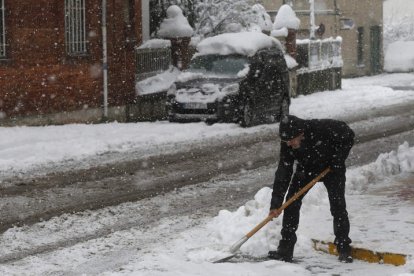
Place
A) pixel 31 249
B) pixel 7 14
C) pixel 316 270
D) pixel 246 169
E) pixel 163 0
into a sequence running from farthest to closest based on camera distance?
pixel 163 0 → pixel 7 14 → pixel 246 169 → pixel 31 249 → pixel 316 270

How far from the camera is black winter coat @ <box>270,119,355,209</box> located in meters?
7.69

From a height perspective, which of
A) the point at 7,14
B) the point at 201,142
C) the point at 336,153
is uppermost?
the point at 7,14

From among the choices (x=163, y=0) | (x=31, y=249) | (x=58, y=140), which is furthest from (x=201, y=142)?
(x=163, y=0)

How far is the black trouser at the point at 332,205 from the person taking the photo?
7.91m

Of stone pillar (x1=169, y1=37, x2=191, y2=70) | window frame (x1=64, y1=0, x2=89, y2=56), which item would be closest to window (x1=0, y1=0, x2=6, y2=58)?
window frame (x1=64, y1=0, x2=89, y2=56)

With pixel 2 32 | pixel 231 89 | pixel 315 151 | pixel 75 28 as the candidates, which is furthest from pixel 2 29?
pixel 315 151

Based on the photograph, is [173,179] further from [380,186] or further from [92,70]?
[92,70]

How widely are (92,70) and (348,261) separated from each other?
14.8m

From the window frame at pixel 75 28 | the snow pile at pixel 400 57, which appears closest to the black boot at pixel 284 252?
the window frame at pixel 75 28

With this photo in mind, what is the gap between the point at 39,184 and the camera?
1235cm

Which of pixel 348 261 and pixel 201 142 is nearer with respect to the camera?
pixel 348 261

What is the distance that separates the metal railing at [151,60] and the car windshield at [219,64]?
9.15 ft

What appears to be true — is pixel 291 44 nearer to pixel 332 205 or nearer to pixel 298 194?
pixel 332 205

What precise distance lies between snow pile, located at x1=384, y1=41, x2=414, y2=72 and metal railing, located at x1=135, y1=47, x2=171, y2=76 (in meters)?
24.6
